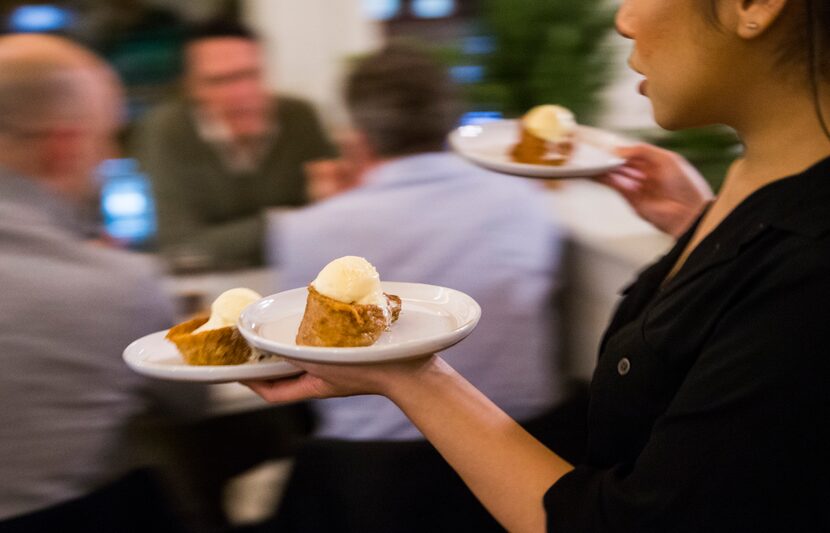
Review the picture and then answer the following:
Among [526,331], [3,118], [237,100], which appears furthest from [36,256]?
[237,100]

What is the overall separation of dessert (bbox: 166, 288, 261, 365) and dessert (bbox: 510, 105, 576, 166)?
2.23 feet

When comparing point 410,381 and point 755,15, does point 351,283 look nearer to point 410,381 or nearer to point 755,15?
point 410,381

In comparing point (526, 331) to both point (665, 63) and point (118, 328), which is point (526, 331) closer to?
point (118, 328)

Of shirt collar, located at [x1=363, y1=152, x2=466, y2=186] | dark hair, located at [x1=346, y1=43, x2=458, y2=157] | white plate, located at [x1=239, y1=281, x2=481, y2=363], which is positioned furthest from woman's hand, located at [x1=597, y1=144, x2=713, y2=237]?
dark hair, located at [x1=346, y1=43, x2=458, y2=157]

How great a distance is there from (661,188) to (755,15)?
60 cm

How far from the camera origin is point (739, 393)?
0.68 meters

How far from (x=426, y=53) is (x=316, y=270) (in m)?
→ 0.63

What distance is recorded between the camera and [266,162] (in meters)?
3.11

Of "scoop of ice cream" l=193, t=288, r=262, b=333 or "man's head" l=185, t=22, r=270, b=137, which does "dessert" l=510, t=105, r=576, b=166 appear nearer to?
"scoop of ice cream" l=193, t=288, r=262, b=333

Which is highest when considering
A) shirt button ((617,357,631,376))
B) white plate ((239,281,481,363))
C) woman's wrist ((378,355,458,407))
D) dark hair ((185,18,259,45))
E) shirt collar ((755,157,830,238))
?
shirt collar ((755,157,830,238))

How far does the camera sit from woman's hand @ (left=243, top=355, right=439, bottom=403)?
0.82m

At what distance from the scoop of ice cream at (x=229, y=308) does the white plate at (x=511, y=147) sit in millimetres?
468

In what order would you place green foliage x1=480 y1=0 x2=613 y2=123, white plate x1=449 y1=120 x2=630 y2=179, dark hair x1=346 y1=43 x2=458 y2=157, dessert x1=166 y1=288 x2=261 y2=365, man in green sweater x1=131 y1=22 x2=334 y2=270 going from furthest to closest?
green foliage x1=480 y1=0 x2=613 y2=123 → man in green sweater x1=131 y1=22 x2=334 y2=270 → dark hair x1=346 y1=43 x2=458 y2=157 → white plate x1=449 y1=120 x2=630 y2=179 → dessert x1=166 y1=288 x2=261 y2=365

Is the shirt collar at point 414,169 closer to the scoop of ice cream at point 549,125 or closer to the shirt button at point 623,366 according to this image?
the scoop of ice cream at point 549,125
